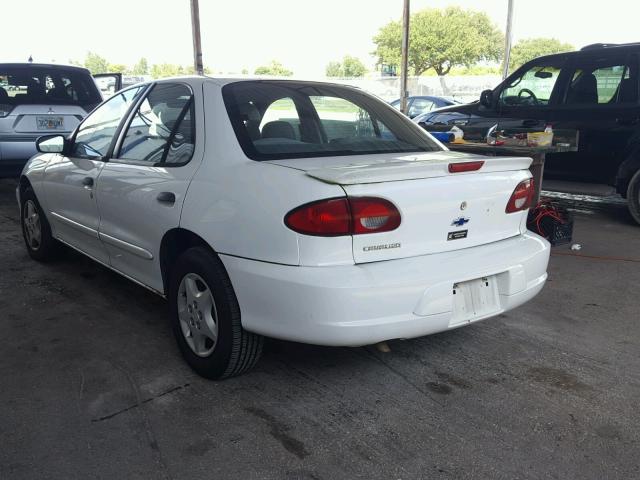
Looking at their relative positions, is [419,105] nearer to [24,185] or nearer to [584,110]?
[584,110]

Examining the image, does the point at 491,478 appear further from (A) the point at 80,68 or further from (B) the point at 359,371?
(A) the point at 80,68

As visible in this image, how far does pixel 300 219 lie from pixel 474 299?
3.04 feet

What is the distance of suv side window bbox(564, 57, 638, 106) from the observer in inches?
256

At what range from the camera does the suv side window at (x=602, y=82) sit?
6.50 m

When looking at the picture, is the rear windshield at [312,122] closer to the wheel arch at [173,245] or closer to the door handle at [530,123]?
the wheel arch at [173,245]

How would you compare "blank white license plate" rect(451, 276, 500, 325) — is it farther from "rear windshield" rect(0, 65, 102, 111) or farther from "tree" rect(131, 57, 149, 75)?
"tree" rect(131, 57, 149, 75)

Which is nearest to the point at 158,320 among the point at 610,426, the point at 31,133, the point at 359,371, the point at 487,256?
the point at 359,371

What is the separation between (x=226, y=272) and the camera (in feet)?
8.86

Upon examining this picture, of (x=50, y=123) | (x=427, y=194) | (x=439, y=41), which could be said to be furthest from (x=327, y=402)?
(x=439, y=41)

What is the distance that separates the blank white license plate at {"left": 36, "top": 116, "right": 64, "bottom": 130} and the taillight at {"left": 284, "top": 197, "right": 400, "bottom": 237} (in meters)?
6.53

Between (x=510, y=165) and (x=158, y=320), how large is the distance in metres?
2.34

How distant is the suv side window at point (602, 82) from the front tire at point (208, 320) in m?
5.60

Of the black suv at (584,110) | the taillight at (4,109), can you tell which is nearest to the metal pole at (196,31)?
the taillight at (4,109)

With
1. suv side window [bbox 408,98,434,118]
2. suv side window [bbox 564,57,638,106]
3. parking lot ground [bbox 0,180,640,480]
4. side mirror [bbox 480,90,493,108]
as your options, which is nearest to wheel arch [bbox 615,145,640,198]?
suv side window [bbox 564,57,638,106]
